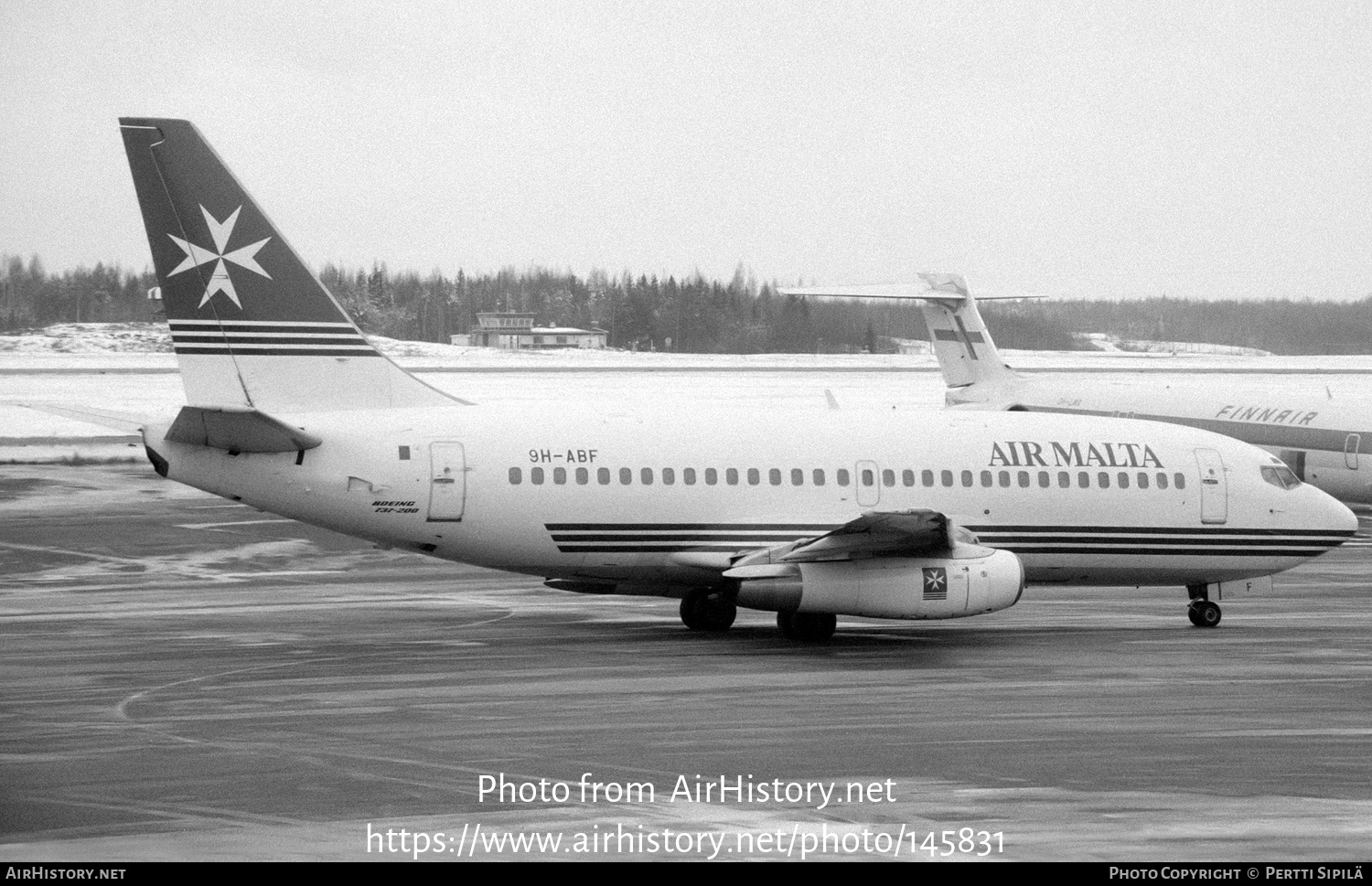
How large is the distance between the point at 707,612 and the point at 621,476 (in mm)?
2371

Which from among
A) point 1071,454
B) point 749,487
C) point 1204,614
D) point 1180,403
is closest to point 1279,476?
point 1204,614

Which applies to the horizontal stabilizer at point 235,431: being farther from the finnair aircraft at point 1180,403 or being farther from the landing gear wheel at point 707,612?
the finnair aircraft at point 1180,403

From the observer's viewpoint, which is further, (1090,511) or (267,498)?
(1090,511)

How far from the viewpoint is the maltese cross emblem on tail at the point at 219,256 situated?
773 inches

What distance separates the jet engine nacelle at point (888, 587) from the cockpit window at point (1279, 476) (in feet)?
19.6

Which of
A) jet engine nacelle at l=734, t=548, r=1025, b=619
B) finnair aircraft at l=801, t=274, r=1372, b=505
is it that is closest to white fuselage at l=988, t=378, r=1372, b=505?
finnair aircraft at l=801, t=274, r=1372, b=505

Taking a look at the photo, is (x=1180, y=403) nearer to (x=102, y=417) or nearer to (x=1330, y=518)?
(x=1330, y=518)

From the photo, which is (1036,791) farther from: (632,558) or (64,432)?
(64,432)

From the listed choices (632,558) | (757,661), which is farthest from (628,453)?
(757,661)

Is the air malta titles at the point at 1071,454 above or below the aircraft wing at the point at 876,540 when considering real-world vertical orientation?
above

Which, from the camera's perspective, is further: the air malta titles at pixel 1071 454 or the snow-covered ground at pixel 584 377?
the snow-covered ground at pixel 584 377

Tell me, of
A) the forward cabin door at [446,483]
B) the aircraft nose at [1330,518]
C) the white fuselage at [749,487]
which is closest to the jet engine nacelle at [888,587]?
the white fuselage at [749,487]

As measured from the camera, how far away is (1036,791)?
Result: 12.7m

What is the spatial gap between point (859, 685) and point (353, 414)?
7.16 meters
